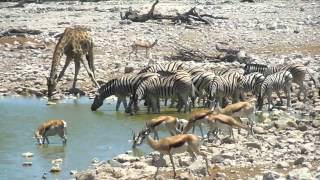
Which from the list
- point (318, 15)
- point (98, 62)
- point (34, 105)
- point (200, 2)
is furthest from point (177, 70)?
point (200, 2)

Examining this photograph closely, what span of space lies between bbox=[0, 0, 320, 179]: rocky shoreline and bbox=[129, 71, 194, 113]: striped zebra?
2.36 meters

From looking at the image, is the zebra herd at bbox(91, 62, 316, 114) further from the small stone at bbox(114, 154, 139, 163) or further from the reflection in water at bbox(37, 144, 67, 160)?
the small stone at bbox(114, 154, 139, 163)

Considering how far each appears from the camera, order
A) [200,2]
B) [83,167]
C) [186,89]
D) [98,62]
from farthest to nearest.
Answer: [200,2], [98,62], [186,89], [83,167]

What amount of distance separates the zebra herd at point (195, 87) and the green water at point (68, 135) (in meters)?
0.48

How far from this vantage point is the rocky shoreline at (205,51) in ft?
38.5

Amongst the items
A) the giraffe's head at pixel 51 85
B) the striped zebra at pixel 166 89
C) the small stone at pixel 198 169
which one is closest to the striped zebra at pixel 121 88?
the striped zebra at pixel 166 89

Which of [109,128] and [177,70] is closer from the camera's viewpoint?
[109,128]

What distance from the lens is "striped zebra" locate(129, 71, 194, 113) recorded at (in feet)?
62.6

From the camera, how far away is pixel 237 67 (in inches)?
945

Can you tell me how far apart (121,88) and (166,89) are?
1.31m

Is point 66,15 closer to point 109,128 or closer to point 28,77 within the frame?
point 28,77

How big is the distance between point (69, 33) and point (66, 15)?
17337mm

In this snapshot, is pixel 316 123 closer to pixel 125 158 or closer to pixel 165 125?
pixel 165 125

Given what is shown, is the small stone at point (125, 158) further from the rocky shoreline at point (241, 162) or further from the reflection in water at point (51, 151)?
the reflection in water at point (51, 151)
